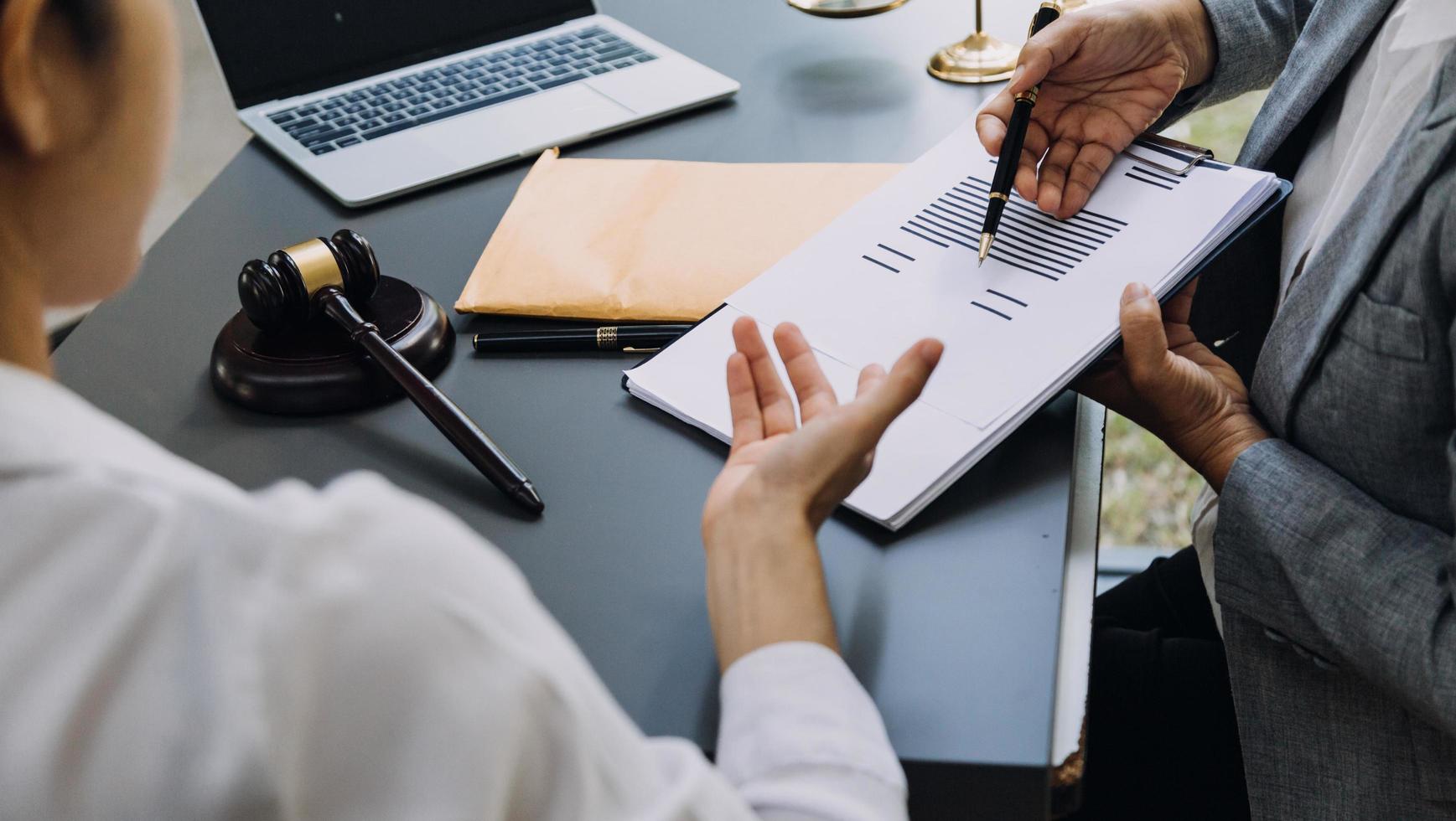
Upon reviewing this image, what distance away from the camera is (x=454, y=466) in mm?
723

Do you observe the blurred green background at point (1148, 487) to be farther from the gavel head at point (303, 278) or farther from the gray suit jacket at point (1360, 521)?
the gavel head at point (303, 278)

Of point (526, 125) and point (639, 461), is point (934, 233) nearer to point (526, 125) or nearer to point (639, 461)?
point (639, 461)

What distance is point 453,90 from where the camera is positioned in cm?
115

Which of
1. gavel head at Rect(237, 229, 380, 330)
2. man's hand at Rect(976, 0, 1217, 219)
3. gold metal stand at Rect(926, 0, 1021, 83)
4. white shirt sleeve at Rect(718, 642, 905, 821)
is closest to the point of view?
white shirt sleeve at Rect(718, 642, 905, 821)

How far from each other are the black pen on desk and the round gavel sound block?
4 cm

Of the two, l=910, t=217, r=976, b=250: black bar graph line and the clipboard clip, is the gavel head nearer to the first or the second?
l=910, t=217, r=976, b=250: black bar graph line

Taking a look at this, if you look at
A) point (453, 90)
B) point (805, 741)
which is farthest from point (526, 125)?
point (805, 741)

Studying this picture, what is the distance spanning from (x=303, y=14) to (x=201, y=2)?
93mm

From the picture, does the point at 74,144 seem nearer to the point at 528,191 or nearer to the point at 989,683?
the point at 989,683

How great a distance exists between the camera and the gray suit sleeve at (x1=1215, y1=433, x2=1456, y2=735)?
2.13ft

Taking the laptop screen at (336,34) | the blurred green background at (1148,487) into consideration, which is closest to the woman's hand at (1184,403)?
the laptop screen at (336,34)

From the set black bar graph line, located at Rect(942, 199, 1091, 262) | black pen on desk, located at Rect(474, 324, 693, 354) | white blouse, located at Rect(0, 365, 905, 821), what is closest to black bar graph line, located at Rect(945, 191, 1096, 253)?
black bar graph line, located at Rect(942, 199, 1091, 262)

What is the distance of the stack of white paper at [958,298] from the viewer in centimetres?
67

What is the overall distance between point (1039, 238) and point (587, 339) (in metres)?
0.33
